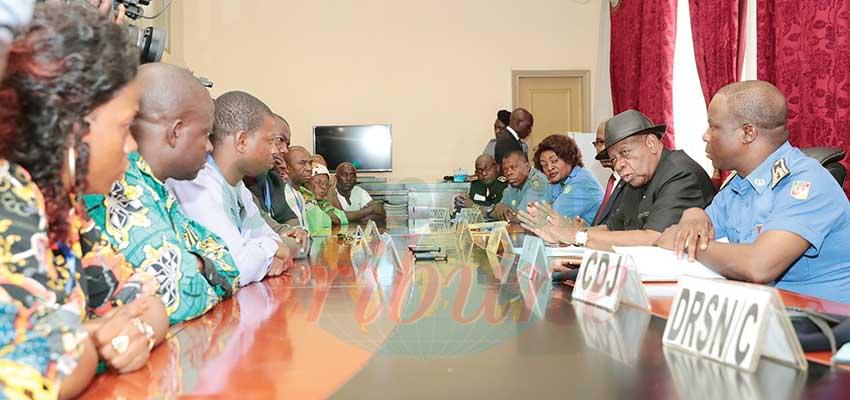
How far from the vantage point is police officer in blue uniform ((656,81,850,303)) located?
188cm

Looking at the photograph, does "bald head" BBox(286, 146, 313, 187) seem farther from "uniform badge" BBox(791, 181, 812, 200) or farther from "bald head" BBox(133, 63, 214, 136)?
"uniform badge" BBox(791, 181, 812, 200)

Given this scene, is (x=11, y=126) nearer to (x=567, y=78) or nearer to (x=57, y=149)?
(x=57, y=149)

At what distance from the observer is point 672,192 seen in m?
2.87

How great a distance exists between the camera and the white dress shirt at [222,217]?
6.67 feet

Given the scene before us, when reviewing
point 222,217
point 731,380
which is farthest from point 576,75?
point 731,380

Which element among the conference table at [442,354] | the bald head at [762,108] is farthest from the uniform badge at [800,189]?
the conference table at [442,354]

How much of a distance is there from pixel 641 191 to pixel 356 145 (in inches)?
215

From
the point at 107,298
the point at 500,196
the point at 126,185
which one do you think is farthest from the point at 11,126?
the point at 500,196

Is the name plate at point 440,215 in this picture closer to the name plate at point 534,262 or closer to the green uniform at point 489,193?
the green uniform at point 489,193

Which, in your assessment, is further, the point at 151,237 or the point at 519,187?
the point at 519,187

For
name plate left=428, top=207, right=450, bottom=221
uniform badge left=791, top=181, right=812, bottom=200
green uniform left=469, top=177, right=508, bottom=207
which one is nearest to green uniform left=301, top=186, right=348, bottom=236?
name plate left=428, top=207, right=450, bottom=221

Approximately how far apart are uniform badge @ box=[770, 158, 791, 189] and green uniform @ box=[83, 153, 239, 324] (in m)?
1.50

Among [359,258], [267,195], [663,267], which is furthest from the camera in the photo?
[267,195]

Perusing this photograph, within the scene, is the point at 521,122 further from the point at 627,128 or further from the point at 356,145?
the point at 627,128
